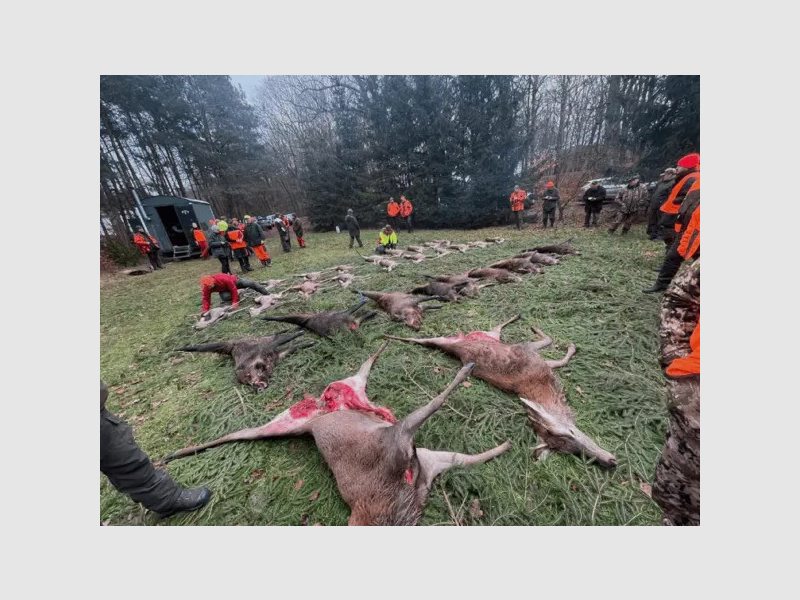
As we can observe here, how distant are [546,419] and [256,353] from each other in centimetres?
271

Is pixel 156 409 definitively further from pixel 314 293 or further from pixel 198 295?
pixel 198 295

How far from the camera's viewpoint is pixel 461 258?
6648 mm

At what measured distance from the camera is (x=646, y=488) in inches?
→ 58.3

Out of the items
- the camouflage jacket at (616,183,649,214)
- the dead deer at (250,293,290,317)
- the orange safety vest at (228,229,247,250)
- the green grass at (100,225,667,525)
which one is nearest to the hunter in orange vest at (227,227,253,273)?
the orange safety vest at (228,229,247,250)

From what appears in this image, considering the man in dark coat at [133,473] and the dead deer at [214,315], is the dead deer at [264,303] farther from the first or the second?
the man in dark coat at [133,473]

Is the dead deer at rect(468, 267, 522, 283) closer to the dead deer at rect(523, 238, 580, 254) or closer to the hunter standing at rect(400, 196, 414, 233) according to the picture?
the dead deer at rect(523, 238, 580, 254)

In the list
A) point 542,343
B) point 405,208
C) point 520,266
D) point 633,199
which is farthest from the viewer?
point 405,208

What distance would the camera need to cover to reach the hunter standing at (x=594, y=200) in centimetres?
859

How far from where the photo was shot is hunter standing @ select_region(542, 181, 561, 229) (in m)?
9.68

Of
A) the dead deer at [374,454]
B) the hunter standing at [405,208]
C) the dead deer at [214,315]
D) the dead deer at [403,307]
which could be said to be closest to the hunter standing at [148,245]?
the dead deer at [214,315]

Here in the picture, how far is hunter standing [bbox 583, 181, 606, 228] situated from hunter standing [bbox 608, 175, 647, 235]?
3.63 feet

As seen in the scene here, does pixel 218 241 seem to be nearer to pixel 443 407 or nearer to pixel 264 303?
pixel 264 303

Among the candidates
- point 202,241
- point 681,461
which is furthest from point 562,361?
point 202,241

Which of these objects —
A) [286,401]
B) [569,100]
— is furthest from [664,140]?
[286,401]
